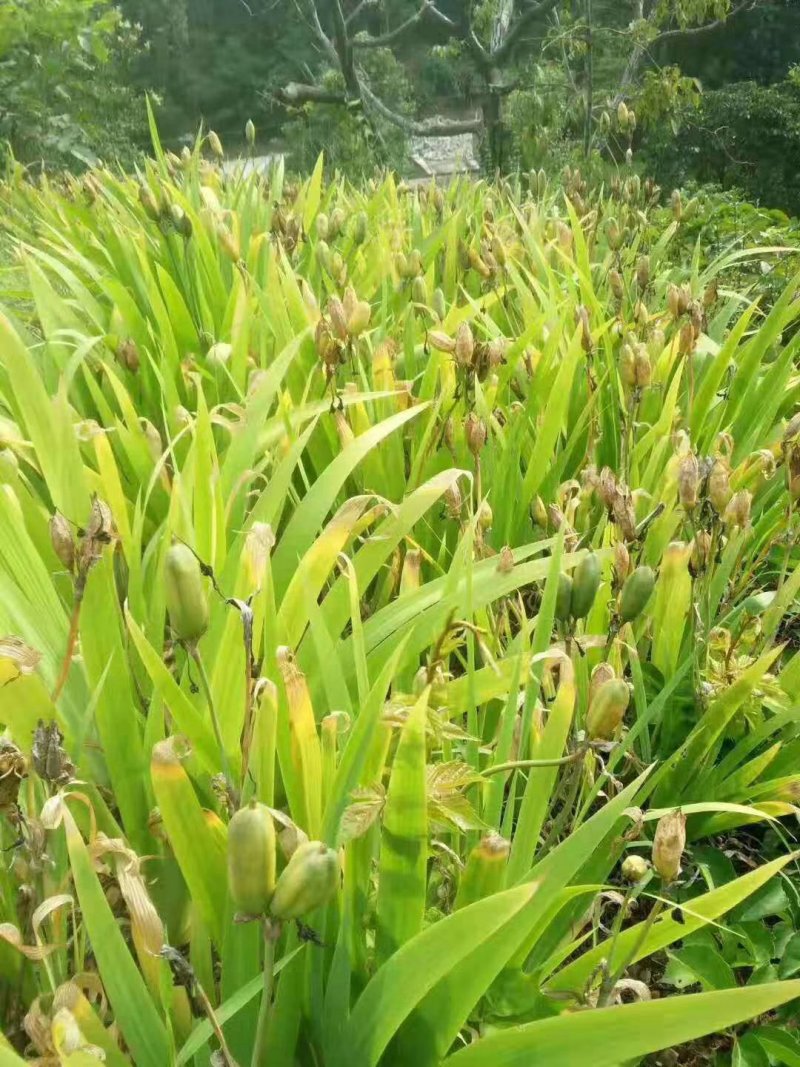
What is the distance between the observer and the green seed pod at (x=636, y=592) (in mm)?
677

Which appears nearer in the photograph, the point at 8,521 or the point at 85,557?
the point at 85,557

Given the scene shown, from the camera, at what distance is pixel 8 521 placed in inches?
29.6

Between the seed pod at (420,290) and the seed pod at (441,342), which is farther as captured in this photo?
Answer: the seed pod at (420,290)

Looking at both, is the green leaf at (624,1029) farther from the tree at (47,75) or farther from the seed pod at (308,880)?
the tree at (47,75)

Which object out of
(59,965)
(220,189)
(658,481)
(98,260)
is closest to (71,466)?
(59,965)

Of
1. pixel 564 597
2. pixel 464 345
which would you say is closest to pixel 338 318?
pixel 464 345

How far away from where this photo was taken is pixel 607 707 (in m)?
0.58

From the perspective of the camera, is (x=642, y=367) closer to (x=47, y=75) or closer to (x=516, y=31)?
(x=47, y=75)

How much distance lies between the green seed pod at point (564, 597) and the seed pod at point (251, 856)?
0.33m

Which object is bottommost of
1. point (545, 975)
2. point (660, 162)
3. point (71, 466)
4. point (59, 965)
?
point (660, 162)

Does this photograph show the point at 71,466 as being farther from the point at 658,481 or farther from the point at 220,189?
the point at 220,189

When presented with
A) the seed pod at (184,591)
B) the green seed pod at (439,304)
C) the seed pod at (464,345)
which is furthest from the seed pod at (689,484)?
the green seed pod at (439,304)

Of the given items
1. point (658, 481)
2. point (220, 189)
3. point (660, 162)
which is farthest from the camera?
point (660, 162)

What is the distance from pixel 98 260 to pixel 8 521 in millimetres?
1831
